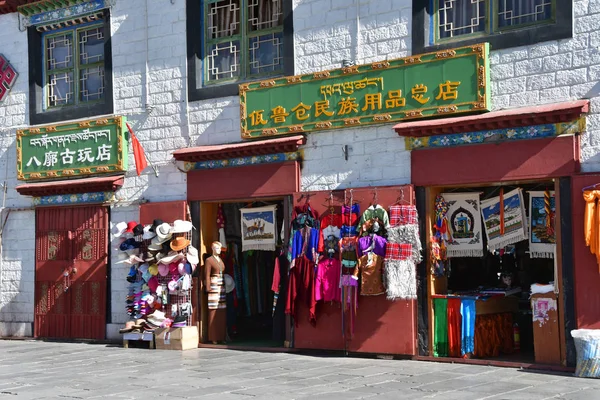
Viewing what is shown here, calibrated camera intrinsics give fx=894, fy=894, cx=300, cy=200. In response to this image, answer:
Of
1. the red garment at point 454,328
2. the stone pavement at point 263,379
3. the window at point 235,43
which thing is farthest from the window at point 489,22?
the stone pavement at point 263,379

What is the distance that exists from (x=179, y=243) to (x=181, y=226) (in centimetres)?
27

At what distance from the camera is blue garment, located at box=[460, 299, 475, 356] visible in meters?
11.7

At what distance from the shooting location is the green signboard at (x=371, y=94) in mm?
11578

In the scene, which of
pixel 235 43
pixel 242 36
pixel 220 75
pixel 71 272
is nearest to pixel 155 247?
pixel 71 272

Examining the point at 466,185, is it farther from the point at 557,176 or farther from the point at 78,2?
the point at 78,2

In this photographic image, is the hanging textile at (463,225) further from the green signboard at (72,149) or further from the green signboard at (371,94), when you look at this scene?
the green signboard at (72,149)

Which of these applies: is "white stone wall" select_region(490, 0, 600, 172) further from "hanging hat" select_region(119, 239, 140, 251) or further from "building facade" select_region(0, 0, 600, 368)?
"hanging hat" select_region(119, 239, 140, 251)

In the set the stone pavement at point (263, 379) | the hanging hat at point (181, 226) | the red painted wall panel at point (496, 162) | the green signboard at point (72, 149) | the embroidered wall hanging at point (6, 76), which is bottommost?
the stone pavement at point (263, 379)

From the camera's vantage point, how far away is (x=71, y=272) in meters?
15.8

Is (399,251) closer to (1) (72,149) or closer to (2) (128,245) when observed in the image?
(2) (128,245)

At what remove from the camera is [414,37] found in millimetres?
12180

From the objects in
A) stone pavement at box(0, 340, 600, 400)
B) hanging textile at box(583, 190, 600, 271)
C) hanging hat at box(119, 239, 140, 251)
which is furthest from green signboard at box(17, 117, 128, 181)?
hanging textile at box(583, 190, 600, 271)

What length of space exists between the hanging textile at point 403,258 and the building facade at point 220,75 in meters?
0.44

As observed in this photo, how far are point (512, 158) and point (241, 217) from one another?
5.03m
